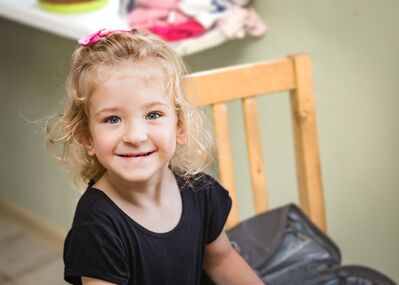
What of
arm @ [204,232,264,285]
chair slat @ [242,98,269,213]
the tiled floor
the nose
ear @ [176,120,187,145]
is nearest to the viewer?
the nose

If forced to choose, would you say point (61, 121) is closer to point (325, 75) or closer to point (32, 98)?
point (325, 75)

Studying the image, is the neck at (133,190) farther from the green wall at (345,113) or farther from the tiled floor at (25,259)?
the tiled floor at (25,259)

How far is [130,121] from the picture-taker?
1.04 m

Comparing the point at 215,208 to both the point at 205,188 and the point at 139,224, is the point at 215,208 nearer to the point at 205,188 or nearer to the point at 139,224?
the point at 205,188

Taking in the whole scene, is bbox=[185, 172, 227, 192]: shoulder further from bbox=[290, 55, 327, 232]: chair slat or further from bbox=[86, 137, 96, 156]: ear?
bbox=[290, 55, 327, 232]: chair slat

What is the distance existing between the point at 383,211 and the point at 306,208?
0.99 feet

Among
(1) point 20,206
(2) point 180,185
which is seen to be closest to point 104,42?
(2) point 180,185

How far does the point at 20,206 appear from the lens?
2.84 meters

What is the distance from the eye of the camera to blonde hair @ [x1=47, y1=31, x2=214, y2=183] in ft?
3.48

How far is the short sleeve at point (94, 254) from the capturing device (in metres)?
1.05

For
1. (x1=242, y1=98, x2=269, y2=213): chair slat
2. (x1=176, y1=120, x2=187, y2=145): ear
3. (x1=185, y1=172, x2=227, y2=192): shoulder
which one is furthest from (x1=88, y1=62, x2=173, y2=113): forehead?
(x1=242, y1=98, x2=269, y2=213): chair slat

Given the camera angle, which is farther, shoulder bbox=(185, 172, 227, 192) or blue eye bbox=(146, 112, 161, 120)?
shoulder bbox=(185, 172, 227, 192)

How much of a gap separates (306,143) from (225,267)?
384mm

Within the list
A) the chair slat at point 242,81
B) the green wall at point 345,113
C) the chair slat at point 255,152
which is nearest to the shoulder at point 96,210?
the chair slat at point 242,81
